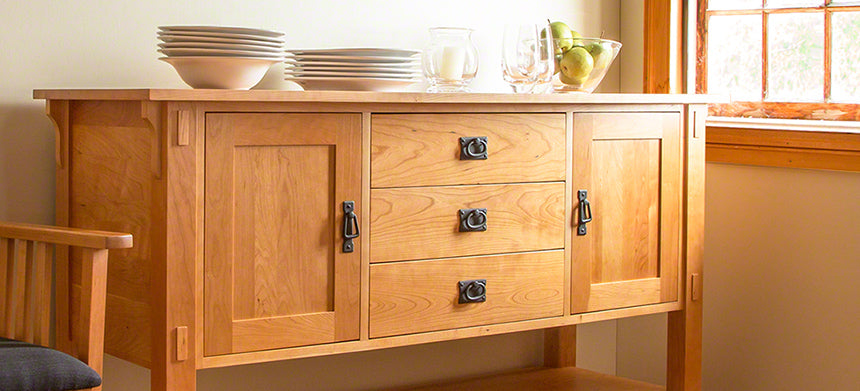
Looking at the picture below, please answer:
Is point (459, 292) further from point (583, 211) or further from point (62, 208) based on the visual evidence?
point (62, 208)

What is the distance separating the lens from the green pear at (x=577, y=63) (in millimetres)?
2248

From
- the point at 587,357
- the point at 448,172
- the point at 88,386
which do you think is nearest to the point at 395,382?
the point at 587,357

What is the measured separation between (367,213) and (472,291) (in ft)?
0.95

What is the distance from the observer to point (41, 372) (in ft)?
4.62

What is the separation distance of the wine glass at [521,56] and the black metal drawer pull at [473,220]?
327 millimetres

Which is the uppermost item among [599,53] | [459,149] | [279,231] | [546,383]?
[599,53]

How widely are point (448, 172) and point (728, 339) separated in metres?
1.07

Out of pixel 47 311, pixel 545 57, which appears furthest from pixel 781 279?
pixel 47 311

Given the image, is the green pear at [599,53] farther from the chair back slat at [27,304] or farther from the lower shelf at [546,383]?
the chair back slat at [27,304]

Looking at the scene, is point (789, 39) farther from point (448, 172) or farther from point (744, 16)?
point (448, 172)

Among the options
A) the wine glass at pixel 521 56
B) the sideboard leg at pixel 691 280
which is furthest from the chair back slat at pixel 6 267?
the sideboard leg at pixel 691 280

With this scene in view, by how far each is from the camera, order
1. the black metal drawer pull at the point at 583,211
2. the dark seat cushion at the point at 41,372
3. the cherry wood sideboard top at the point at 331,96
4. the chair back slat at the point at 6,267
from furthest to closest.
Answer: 1. the black metal drawer pull at the point at 583,211
2. the chair back slat at the point at 6,267
3. the cherry wood sideboard top at the point at 331,96
4. the dark seat cushion at the point at 41,372

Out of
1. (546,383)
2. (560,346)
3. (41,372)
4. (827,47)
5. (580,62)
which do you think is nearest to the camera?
(41,372)

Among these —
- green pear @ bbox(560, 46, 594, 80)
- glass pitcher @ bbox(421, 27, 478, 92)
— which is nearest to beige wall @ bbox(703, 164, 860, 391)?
green pear @ bbox(560, 46, 594, 80)
